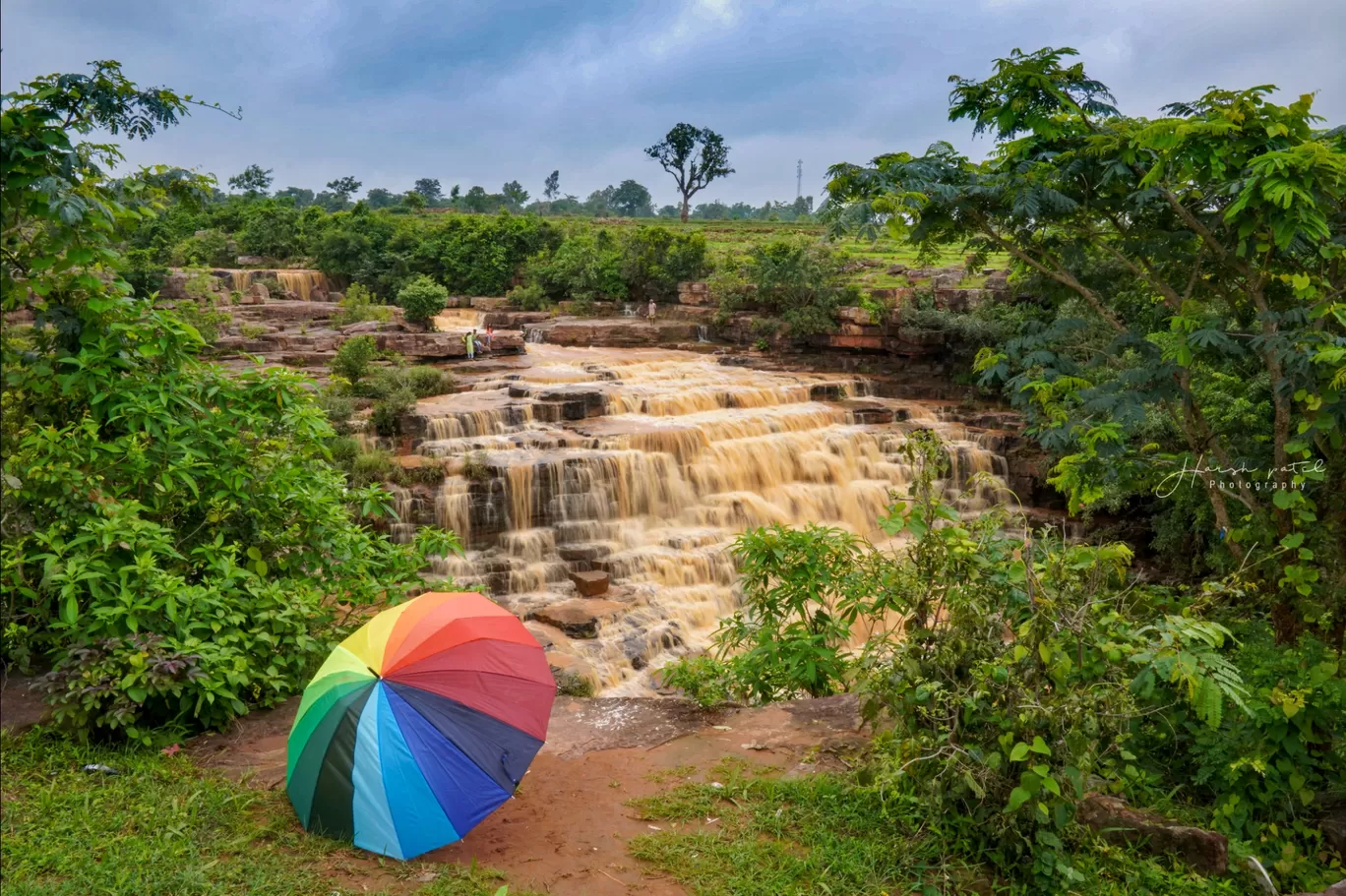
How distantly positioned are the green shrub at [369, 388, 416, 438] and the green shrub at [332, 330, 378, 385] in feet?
5.43

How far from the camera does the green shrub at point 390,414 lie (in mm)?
13000

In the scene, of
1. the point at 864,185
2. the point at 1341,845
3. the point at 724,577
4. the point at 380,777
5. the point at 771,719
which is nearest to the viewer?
the point at 380,777

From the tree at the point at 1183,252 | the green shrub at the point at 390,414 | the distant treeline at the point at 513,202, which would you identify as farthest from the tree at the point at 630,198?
the tree at the point at 1183,252

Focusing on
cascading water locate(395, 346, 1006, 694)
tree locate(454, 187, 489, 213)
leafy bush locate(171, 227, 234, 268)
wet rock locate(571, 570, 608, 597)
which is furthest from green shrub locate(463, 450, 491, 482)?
tree locate(454, 187, 489, 213)

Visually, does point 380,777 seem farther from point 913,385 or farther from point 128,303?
point 913,385

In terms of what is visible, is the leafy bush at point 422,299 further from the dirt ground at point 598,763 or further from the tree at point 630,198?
the tree at point 630,198

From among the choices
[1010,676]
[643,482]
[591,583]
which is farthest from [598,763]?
[643,482]

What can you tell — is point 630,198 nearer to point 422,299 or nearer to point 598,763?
point 422,299

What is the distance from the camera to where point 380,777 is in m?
3.42

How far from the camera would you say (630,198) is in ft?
232

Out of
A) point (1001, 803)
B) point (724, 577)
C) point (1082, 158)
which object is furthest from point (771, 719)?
point (724, 577)

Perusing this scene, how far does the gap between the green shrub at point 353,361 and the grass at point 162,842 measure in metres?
11.1

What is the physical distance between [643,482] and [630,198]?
Answer: 6159 centimetres

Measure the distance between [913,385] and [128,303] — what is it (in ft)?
51.1
